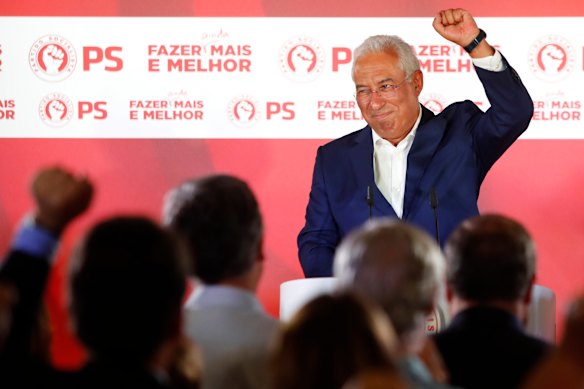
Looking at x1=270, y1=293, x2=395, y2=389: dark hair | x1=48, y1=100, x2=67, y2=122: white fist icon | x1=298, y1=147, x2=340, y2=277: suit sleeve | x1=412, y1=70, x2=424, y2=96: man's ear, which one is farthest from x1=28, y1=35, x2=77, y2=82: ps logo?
x1=270, y1=293, x2=395, y2=389: dark hair

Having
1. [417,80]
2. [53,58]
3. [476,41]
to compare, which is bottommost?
[417,80]

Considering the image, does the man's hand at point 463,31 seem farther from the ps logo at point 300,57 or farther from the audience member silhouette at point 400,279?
the audience member silhouette at point 400,279

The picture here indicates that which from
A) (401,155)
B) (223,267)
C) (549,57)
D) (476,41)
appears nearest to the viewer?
(223,267)

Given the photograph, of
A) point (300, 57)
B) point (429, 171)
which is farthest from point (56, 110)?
point (429, 171)

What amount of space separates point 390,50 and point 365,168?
0.47m

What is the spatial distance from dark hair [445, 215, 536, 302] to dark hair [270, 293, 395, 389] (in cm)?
76

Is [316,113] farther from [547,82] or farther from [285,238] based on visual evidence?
[547,82]

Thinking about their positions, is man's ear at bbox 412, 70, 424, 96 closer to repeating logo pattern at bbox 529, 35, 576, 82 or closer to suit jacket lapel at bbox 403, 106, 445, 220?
suit jacket lapel at bbox 403, 106, 445, 220

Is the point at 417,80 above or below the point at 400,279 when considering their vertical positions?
above

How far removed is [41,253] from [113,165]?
3.53m

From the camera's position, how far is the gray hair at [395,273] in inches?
61.9

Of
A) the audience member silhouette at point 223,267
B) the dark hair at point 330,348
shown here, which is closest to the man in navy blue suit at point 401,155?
the audience member silhouette at point 223,267

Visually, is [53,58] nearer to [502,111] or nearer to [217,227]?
[502,111]

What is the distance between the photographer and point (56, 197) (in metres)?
1.70
